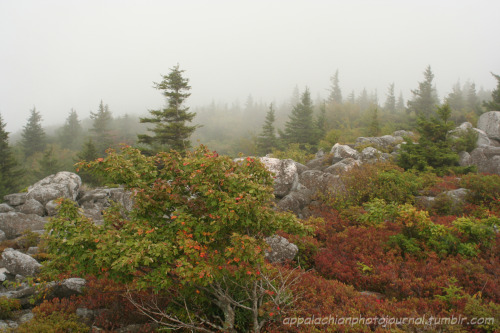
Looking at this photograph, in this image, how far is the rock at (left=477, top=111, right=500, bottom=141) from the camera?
2266 cm

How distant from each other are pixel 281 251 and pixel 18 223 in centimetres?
1360

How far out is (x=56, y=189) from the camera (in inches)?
623

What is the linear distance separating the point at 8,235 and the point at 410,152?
2276cm

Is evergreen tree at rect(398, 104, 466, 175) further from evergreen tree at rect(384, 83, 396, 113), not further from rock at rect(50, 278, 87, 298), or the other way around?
evergreen tree at rect(384, 83, 396, 113)

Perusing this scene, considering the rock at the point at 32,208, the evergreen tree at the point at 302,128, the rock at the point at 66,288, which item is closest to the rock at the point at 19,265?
the rock at the point at 66,288

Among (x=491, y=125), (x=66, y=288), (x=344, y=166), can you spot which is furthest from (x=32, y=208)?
(x=491, y=125)

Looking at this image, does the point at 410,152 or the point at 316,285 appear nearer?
the point at 316,285

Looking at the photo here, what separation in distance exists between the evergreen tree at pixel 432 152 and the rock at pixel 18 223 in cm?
2103

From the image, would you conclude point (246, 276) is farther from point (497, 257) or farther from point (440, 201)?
point (440, 201)

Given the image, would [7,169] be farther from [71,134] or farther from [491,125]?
[491,125]

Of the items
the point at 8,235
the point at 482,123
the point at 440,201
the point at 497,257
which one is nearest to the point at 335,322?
the point at 497,257

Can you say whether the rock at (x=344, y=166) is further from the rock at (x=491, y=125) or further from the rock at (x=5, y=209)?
the rock at (x=5, y=209)

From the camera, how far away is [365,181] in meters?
13.2

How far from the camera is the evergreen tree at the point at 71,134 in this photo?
48.7 m
